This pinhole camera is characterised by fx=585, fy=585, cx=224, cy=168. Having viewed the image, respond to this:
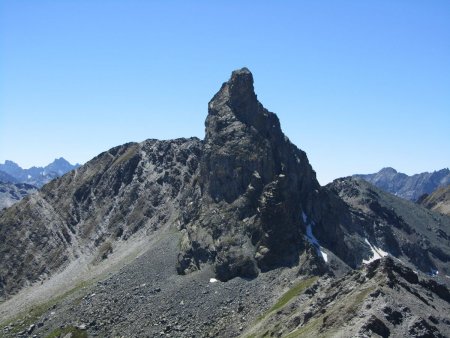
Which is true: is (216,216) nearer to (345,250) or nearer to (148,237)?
(148,237)

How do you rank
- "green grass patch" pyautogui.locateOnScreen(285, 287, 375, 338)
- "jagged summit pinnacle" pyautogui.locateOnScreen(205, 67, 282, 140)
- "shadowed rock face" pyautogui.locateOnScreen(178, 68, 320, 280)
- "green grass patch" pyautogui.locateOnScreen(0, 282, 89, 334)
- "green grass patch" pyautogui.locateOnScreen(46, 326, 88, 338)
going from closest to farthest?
"green grass patch" pyautogui.locateOnScreen(285, 287, 375, 338) < "green grass patch" pyautogui.locateOnScreen(46, 326, 88, 338) < "shadowed rock face" pyautogui.locateOnScreen(178, 68, 320, 280) < "green grass patch" pyautogui.locateOnScreen(0, 282, 89, 334) < "jagged summit pinnacle" pyautogui.locateOnScreen(205, 67, 282, 140)

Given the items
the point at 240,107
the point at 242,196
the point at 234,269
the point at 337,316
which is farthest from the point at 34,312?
the point at 337,316

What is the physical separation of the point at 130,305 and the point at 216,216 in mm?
37937

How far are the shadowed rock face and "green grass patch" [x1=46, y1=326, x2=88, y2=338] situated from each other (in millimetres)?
33894

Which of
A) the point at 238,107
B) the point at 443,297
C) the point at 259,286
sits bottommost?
the point at 443,297

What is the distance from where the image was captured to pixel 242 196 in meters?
172

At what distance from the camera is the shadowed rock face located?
155 metres

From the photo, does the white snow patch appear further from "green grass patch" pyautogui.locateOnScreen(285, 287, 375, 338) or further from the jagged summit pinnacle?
"green grass patch" pyautogui.locateOnScreen(285, 287, 375, 338)

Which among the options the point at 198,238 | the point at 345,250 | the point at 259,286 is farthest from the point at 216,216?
the point at 345,250

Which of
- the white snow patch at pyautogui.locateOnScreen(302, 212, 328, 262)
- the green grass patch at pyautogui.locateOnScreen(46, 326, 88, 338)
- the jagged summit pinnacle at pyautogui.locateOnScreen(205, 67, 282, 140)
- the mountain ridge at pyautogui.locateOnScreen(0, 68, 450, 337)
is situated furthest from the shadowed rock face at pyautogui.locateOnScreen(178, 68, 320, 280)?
the green grass patch at pyautogui.locateOnScreen(46, 326, 88, 338)

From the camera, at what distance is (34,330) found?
502 feet

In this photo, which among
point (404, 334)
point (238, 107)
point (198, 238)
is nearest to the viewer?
point (404, 334)

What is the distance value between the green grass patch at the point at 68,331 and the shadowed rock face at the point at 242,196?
3389 centimetres

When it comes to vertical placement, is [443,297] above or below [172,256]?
below
